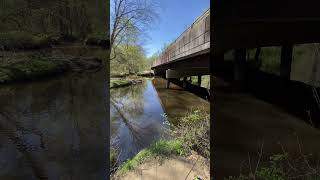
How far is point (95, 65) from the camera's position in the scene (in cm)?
253

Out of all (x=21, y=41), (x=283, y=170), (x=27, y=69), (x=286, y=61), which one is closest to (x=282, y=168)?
(x=283, y=170)

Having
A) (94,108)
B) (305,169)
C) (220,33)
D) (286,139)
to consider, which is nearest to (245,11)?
(220,33)

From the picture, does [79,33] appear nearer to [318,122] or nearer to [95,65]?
[95,65]

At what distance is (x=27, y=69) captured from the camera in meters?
2.32

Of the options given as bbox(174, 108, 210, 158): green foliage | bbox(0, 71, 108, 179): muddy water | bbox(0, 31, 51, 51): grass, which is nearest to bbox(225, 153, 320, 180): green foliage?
bbox(174, 108, 210, 158): green foliage

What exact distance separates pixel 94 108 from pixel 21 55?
0.81 m

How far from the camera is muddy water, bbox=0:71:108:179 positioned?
87.7 inches

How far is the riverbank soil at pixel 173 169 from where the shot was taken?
2.89 m

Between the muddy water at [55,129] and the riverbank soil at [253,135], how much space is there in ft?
4.44

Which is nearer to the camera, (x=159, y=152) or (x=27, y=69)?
(x=27, y=69)

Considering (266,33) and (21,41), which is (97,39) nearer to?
(21,41)

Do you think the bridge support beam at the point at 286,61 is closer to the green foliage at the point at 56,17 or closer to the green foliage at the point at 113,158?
the green foliage at the point at 56,17

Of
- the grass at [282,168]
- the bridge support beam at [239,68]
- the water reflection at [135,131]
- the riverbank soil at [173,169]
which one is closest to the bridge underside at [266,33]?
the bridge support beam at [239,68]

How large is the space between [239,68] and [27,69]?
10.7ft
